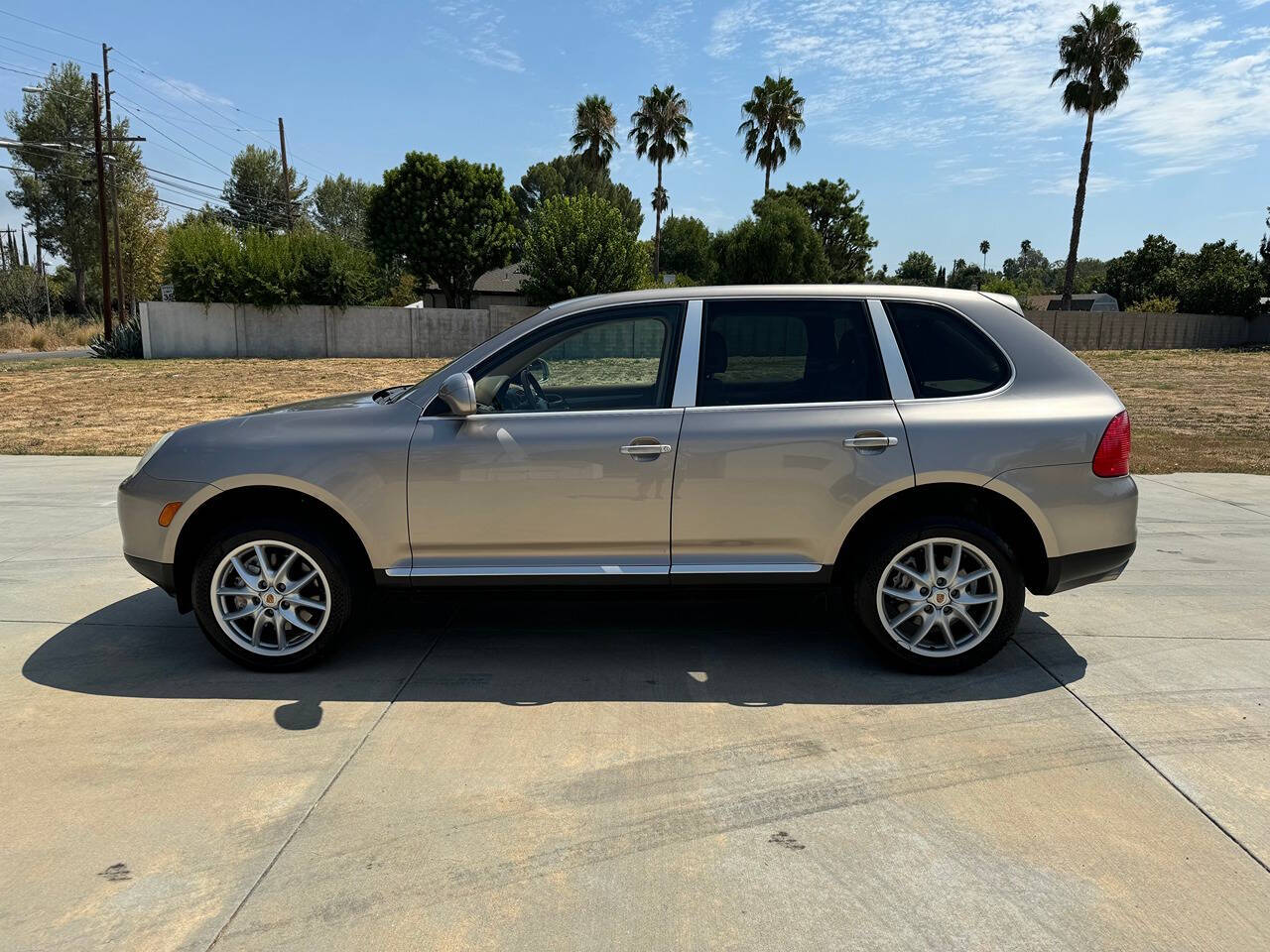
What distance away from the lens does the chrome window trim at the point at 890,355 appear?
411 centimetres

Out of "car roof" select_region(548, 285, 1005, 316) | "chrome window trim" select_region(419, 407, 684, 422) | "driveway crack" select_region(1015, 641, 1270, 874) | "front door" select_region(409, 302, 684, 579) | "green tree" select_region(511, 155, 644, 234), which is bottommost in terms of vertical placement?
"driveway crack" select_region(1015, 641, 1270, 874)

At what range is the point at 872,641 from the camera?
13.7 feet

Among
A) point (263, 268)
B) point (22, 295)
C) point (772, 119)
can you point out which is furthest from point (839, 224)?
point (22, 295)

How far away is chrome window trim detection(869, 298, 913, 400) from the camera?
411cm

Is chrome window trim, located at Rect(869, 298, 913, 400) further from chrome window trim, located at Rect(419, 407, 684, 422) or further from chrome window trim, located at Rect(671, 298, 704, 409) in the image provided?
chrome window trim, located at Rect(419, 407, 684, 422)

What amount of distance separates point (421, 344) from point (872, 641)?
110 feet

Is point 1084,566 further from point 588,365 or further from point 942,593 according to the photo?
point 588,365

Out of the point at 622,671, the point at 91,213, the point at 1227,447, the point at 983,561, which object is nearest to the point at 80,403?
the point at 622,671

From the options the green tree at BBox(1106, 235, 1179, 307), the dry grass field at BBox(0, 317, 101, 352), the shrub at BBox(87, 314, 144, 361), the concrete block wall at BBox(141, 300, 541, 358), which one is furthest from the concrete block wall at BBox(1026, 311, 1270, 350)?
the dry grass field at BBox(0, 317, 101, 352)

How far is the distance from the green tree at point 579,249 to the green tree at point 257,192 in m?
36.9

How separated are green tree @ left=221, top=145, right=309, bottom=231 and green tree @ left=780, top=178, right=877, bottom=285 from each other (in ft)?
122

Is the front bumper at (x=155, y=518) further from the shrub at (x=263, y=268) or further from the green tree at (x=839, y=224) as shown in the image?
the green tree at (x=839, y=224)

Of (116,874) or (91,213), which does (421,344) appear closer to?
(91,213)

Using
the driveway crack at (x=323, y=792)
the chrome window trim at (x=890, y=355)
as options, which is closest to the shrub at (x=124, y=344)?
the driveway crack at (x=323, y=792)
